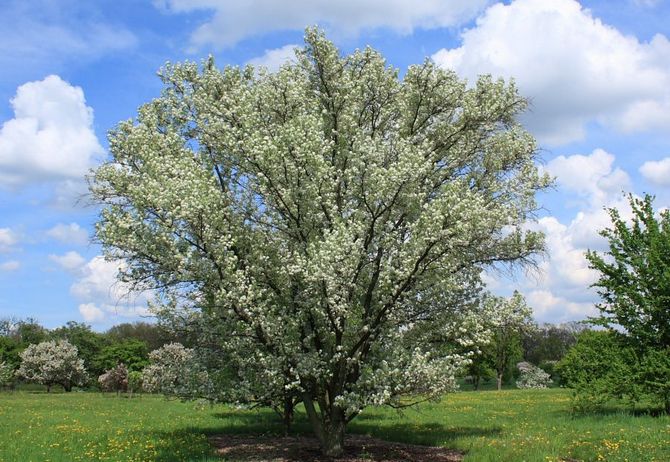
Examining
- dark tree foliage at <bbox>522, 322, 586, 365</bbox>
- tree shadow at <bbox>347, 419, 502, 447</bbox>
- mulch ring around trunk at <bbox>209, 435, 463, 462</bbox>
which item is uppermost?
dark tree foliage at <bbox>522, 322, 586, 365</bbox>

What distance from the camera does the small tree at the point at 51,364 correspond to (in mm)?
68438

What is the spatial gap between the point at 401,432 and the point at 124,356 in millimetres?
63282

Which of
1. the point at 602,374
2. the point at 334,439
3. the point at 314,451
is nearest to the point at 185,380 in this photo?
the point at 314,451

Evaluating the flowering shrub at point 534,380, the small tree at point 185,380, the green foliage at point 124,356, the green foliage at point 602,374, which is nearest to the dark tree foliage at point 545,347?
the flowering shrub at point 534,380

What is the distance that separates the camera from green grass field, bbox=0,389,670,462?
51.7 feet

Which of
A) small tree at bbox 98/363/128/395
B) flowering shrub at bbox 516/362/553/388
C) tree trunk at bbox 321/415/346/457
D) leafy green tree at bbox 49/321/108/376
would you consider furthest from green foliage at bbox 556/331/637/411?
leafy green tree at bbox 49/321/108/376

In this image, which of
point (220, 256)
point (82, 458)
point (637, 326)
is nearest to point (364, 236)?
point (220, 256)

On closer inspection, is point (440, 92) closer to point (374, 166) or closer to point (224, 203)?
point (374, 166)

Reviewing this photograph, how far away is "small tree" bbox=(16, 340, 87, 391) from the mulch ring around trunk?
56.8 meters

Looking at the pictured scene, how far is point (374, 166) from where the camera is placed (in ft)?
48.9

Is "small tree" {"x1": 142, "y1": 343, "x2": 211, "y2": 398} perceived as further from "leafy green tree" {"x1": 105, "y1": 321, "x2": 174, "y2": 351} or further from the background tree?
"leafy green tree" {"x1": 105, "y1": 321, "x2": 174, "y2": 351}

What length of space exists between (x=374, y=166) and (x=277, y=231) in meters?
3.64

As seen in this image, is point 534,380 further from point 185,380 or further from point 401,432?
point 185,380

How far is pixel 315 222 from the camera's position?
15984 millimetres
